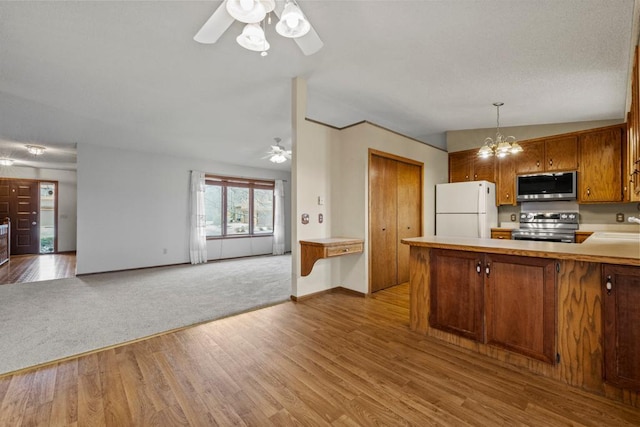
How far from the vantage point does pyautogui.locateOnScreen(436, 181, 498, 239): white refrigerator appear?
4660 millimetres

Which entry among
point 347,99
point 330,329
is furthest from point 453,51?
point 330,329

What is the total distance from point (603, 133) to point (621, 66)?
2.04m

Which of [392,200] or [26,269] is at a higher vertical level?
[392,200]

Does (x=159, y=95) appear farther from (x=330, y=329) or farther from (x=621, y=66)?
(x=621, y=66)

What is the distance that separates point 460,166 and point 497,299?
3.89 meters

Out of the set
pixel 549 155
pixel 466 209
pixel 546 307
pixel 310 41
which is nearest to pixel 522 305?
pixel 546 307

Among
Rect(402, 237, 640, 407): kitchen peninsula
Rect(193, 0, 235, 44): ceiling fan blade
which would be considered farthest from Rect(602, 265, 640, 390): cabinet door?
Rect(193, 0, 235, 44): ceiling fan blade

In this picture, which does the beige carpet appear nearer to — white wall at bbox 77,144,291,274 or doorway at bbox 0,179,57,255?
white wall at bbox 77,144,291,274

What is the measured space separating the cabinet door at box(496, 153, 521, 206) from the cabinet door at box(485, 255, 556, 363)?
3423 mm

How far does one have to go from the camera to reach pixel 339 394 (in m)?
1.79

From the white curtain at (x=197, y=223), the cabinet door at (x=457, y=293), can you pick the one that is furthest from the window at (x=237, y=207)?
the cabinet door at (x=457, y=293)

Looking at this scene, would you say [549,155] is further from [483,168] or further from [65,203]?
[65,203]

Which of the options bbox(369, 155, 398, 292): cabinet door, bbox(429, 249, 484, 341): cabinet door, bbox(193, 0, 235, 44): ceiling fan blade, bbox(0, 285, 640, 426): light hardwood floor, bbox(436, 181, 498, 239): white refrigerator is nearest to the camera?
bbox(0, 285, 640, 426): light hardwood floor

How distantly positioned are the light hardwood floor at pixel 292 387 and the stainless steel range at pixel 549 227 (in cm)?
322
